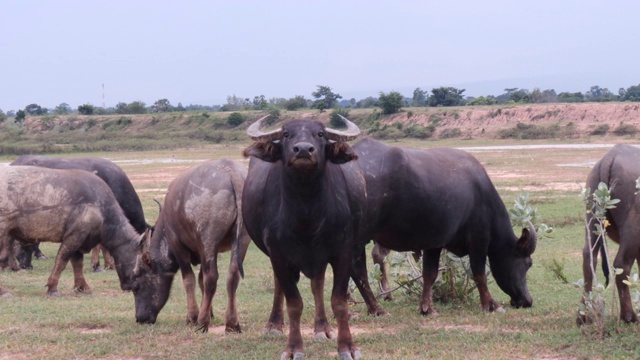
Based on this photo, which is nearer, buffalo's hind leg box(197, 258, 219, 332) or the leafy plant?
the leafy plant

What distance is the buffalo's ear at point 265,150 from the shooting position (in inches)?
275

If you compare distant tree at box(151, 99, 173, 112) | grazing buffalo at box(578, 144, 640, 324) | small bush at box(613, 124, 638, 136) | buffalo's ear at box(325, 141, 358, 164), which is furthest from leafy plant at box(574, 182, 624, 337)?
distant tree at box(151, 99, 173, 112)

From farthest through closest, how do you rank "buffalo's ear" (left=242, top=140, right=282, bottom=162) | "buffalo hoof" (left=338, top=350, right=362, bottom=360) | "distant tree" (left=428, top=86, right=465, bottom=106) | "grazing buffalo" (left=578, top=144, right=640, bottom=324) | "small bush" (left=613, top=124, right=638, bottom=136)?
1. "distant tree" (left=428, top=86, right=465, bottom=106)
2. "small bush" (left=613, top=124, right=638, bottom=136)
3. "grazing buffalo" (left=578, top=144, right=640, bottom=324)
4. "buffalo hoof" (left=338, top=350, right=362, bottom=360)
5. "buffalo's ear" (left=242, top=140, right=282, bottom=162)

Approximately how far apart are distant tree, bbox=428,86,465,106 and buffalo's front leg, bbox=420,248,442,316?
74.5m

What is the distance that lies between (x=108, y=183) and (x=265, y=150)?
10108 millimetres

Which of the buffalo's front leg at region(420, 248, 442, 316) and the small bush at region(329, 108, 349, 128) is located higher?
the small bush at region(329, 108, 349, 128)

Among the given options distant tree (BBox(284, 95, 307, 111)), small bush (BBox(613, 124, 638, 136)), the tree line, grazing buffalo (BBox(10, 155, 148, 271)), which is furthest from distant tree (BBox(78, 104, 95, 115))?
grazing buffalo (BBox(10, 155, 148, 271))

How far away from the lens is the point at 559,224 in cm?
1811

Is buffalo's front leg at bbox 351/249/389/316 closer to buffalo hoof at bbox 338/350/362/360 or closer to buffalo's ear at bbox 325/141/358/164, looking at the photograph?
buffalo hoof at bbox 338/350/362/360

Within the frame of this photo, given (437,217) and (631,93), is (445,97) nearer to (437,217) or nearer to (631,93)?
(631,93)

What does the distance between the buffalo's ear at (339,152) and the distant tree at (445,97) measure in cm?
7750

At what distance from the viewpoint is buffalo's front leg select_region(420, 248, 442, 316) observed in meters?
9.81

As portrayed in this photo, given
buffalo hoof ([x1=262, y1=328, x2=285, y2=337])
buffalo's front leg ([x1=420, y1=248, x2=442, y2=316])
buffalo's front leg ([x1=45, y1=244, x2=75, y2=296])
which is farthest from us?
buffalo's front leg ([x1=45, y1=244, x2=75, y2=296])

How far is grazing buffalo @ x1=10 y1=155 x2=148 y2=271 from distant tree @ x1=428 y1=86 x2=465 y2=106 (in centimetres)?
6902
